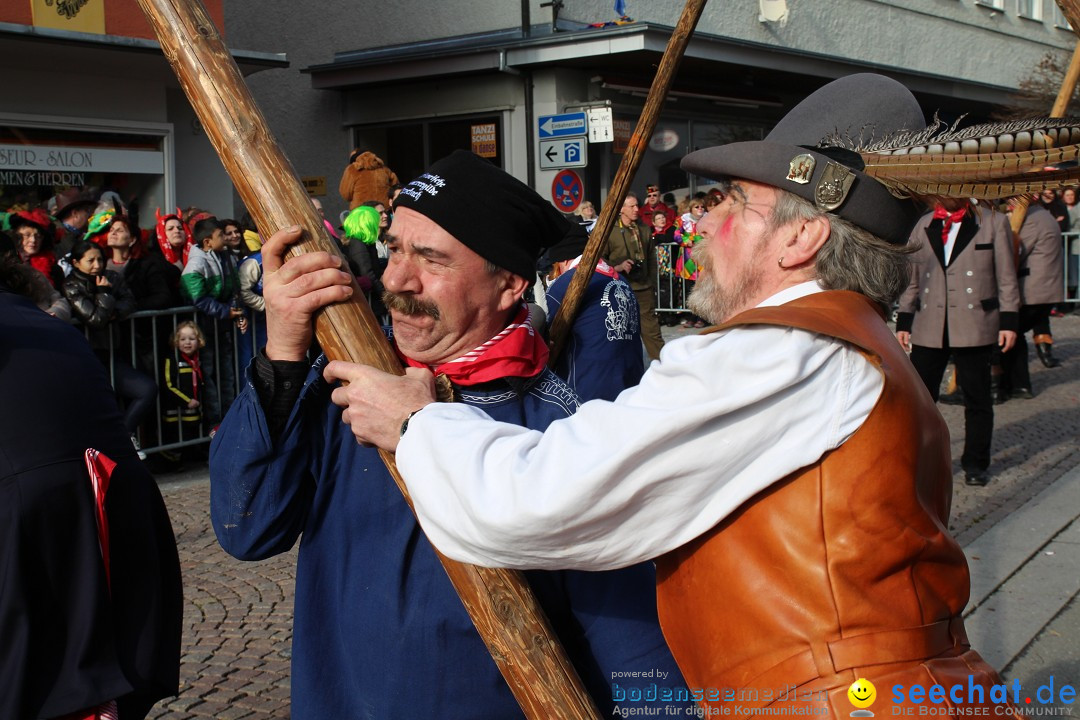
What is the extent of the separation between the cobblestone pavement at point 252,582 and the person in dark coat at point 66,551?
1.71 metres

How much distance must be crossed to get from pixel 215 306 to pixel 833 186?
7.58m

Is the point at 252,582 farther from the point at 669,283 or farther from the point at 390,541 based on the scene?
the point at 669,283

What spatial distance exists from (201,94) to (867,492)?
3.84 ft

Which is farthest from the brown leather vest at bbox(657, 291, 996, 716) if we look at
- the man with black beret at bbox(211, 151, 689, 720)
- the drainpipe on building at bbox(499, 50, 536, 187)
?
the drainpipe on building at bbox(499, 50, 536, 187)

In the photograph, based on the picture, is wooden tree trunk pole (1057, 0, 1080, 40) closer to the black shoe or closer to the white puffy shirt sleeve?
the white puffy shirt sleeve

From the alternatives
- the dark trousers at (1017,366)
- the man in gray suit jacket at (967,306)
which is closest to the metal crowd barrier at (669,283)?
the dark trousers at (1017,366)

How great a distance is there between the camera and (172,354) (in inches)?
330

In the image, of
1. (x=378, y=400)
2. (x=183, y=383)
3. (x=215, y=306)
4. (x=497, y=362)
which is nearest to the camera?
(x=378, y=400)

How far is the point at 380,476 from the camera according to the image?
2.13 m

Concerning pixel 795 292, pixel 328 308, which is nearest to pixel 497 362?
pixel 328 308

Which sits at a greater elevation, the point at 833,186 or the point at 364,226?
the point at 364,226

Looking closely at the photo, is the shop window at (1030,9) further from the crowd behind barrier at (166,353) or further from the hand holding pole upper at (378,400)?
the hand holding pole upper at (378,400)

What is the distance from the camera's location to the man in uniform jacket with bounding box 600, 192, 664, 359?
41.8 ft

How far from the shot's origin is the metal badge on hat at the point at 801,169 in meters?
1.79
